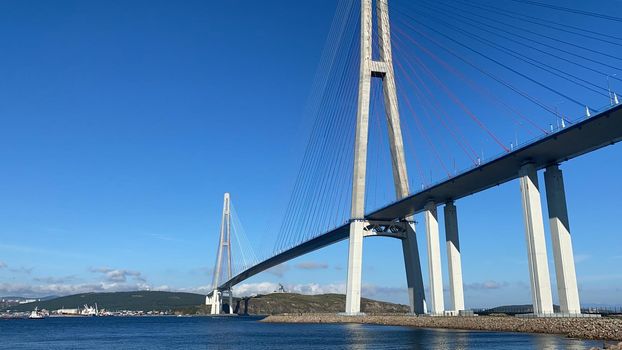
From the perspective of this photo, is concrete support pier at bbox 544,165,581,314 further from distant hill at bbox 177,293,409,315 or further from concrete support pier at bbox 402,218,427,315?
distant hill at bbox 177,293,409,315

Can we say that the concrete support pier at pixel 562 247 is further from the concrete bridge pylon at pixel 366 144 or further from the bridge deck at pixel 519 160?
the concrete bridge pylon at pixel 366 144

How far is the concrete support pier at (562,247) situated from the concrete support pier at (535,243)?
2.78 ft

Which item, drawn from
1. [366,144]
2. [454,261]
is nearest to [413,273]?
[454,261]

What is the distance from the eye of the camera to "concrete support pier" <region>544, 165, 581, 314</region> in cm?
3588

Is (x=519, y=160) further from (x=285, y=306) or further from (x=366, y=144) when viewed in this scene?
(x=285, y=306)

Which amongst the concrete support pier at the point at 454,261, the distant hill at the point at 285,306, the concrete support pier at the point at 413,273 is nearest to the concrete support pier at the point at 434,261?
the concrete support pier at the point at 454,261

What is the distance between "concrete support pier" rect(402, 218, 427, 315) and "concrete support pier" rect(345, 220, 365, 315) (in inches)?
238

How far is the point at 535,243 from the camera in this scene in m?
37.6

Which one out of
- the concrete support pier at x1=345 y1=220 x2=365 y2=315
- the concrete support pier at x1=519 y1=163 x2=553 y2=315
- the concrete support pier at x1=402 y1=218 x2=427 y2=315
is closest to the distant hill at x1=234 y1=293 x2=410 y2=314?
the concrete support pier at x1=402 y1=218 x2=427 y2=315

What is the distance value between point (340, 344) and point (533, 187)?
689 inches

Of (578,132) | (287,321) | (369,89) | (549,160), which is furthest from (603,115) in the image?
(287,321)

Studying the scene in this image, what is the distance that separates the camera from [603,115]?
31750 millimetres

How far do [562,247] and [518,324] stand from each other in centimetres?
601

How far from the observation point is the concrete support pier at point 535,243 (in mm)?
37156
